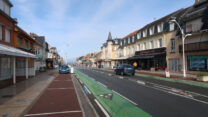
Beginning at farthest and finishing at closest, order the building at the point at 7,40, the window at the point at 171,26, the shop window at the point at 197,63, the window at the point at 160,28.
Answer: the window at the point at 160,28, the window at the point at 171,26, the shop window at the point at 197,63, the building at the point at 7,40

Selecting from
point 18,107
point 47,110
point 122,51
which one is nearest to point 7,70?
point 18,107

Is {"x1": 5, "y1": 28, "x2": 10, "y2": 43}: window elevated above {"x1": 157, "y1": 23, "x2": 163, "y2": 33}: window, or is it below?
below

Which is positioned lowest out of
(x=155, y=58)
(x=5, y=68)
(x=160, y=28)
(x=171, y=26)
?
(x=5, y=68)

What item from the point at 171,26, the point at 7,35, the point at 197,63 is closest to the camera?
the point at 7,35

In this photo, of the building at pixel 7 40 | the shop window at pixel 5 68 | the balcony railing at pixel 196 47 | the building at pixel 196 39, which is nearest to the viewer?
the building at pixel 7 40

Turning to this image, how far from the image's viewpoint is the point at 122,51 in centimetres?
4372

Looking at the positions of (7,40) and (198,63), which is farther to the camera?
(198,63)

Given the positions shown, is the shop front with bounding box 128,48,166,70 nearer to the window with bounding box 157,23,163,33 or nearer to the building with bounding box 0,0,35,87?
the window with bounding box 157,23,163,33

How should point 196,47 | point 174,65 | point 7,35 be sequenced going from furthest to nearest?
point 174,65, point 196,47, point 7,35

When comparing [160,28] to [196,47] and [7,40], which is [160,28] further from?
[7,40]

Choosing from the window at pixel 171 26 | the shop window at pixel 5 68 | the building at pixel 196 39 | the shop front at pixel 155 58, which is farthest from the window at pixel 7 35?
the window at pixel 171 26

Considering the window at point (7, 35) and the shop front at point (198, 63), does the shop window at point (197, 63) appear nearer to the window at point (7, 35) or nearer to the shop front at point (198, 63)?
the shop front at point (198, 63)

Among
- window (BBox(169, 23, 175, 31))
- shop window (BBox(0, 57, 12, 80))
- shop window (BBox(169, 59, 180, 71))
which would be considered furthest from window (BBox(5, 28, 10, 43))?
shop window (BBox(169, 59, 180, 71))

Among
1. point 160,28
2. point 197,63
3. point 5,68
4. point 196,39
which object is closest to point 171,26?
point 160,28
